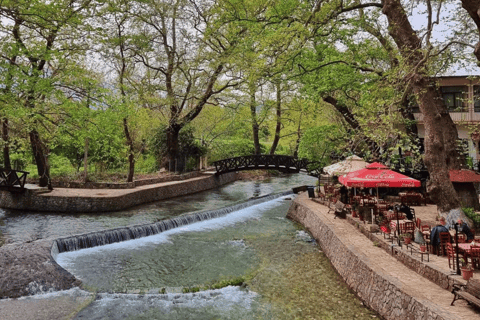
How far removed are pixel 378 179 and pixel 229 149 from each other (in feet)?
93.4

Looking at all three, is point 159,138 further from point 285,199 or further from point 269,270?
point 269,270

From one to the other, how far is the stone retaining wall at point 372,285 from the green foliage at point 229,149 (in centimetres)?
2558

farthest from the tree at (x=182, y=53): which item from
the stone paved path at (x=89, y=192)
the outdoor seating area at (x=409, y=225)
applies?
the outdoor seating area at (x=409, y=225)

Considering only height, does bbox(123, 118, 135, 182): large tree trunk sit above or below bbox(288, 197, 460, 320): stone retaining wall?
above

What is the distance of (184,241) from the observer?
14.1 m

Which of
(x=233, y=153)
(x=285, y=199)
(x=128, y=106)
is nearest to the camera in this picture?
(x=128, y=106)

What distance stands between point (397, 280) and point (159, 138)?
2661cm

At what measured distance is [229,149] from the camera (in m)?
39.1

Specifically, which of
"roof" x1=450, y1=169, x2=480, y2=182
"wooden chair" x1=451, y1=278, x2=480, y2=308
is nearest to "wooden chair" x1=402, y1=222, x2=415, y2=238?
"wooden chair" x1=451, y1=278, x2=480, y2=308

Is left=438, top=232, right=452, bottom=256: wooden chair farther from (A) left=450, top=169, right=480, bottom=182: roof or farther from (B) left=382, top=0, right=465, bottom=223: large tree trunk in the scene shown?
(A) left=450, top=169, right=480, bottom=182: roof

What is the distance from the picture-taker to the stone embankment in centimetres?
614

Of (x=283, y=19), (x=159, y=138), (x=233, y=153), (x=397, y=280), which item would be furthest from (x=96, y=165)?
(x=397, y=280)

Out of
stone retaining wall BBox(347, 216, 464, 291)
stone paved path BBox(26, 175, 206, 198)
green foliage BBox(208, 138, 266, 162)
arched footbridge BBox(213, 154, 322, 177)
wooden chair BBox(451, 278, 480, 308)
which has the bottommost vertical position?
stone retaining wall BBox(347, 216, 464, 291)

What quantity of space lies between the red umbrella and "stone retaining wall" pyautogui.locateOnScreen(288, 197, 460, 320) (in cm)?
197
